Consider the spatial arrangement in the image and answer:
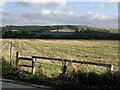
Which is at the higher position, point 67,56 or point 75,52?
point 67,56

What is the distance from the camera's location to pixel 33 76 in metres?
9.02

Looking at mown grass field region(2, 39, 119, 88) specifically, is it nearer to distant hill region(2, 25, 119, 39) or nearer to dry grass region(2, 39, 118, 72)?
dry grass region(2, 39, 118, 72)

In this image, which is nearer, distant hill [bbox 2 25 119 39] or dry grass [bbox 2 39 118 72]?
dry grass [bbox 2 39 118 72]

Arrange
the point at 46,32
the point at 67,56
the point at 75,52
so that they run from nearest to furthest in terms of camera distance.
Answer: the point at 67,56
the point at 75,52
the point at 46,32

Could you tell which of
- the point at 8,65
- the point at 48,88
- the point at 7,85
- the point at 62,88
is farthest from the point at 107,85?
the point at 8,65

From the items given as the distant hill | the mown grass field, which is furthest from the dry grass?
the distant hill

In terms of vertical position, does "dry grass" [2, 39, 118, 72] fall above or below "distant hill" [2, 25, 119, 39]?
below

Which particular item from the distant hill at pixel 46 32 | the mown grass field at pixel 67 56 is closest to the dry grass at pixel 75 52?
the mown grass field at pixel 67 56

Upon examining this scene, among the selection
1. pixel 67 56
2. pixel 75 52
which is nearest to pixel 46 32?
pixel 75 52

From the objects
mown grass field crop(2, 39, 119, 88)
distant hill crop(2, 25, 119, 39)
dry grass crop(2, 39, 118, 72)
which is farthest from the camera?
distant hill crop(2, 25, 119, 39)

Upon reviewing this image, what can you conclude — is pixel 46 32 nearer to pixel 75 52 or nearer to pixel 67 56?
pixel 75 52

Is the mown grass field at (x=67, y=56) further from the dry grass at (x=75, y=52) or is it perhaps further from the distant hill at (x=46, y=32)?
the distant hill at (x=46, y=32)

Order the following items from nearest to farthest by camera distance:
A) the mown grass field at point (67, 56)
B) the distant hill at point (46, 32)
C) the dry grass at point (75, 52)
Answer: the mown grass field at point (67, 56)
the dry grass at point (75, 52)
the distant hill at point (46, 32)

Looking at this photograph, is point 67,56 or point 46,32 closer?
point 67,56
